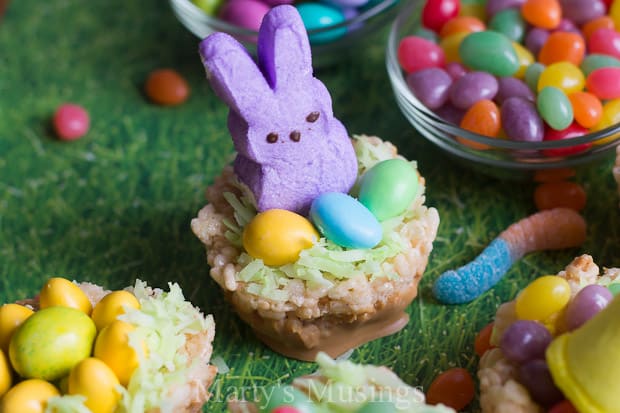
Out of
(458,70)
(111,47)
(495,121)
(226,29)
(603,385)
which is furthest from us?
(111,47)

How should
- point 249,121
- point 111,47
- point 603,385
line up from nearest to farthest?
point 603,385 < point 249,121 < point 111,47

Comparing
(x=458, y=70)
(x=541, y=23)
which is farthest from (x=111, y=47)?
(x=541, y=23)

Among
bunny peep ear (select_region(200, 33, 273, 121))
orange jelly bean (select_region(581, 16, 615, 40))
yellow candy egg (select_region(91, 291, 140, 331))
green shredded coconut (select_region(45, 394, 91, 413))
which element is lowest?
green shredded coconut (select_region(45, 394, 91, 413))

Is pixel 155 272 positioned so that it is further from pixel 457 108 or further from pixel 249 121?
pixel 457 108

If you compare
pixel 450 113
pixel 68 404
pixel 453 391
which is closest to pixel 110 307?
pixel 68 404

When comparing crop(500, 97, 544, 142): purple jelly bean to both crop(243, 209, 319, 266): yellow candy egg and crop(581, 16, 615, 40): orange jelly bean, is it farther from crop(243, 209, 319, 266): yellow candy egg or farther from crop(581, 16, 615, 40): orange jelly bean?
crop(243, 209, 319, 266): yellow candy egg

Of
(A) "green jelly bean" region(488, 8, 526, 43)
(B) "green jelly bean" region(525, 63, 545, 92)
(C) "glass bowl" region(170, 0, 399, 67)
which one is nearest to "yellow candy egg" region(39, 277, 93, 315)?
(C) "glass bowl" region(170, 0, 399, 67)

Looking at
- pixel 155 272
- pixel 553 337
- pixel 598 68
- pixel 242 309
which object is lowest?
pixel 155 272

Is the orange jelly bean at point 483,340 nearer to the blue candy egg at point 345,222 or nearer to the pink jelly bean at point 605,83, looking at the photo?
the blue candy egg at point 345,222
